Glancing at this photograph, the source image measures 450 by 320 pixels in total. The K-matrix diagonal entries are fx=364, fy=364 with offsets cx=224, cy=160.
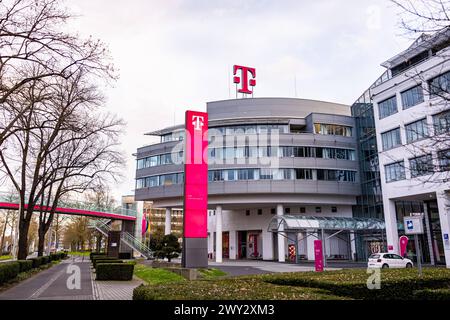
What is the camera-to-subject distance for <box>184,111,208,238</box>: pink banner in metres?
24.1

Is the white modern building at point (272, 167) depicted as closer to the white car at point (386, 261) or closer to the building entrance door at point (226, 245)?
the building entrance door at point (226, 245)

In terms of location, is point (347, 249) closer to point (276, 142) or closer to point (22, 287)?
point (276, 142)

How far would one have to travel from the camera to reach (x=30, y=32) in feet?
45.2

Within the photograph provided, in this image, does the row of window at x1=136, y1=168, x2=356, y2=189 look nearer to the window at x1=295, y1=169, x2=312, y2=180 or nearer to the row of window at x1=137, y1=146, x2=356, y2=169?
the window at x1=295, y1=169, x2=312, y2=180

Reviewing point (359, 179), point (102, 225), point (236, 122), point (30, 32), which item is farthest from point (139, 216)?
point (30, 32)

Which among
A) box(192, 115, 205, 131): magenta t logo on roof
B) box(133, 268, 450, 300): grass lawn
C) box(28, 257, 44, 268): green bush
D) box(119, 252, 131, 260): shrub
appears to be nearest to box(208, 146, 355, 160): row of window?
box(119, 252, 131, 260): shrub

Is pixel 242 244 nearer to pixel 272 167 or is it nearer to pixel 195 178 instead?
pixel 272 167

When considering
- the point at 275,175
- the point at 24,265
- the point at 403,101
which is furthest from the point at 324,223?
the point at 24,265

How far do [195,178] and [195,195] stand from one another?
116 centimetres

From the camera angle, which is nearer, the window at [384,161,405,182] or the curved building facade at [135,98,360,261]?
the window at [384,161,405,182]

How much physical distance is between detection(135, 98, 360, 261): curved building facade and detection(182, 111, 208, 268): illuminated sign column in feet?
79.8

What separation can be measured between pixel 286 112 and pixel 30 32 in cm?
4540

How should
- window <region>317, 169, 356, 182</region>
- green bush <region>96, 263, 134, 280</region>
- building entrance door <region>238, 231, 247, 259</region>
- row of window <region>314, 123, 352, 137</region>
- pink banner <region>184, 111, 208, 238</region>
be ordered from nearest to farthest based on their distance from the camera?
green bush <region>96, 263, 134, 280</region> → pink banner <region>184, 111, 208, 238</region> → window <region>317, 169, 356, 182</region> → row of window <region>314, 123, 352, 137</region> → building entrance door <region>238, 231, 247, 259</region>
